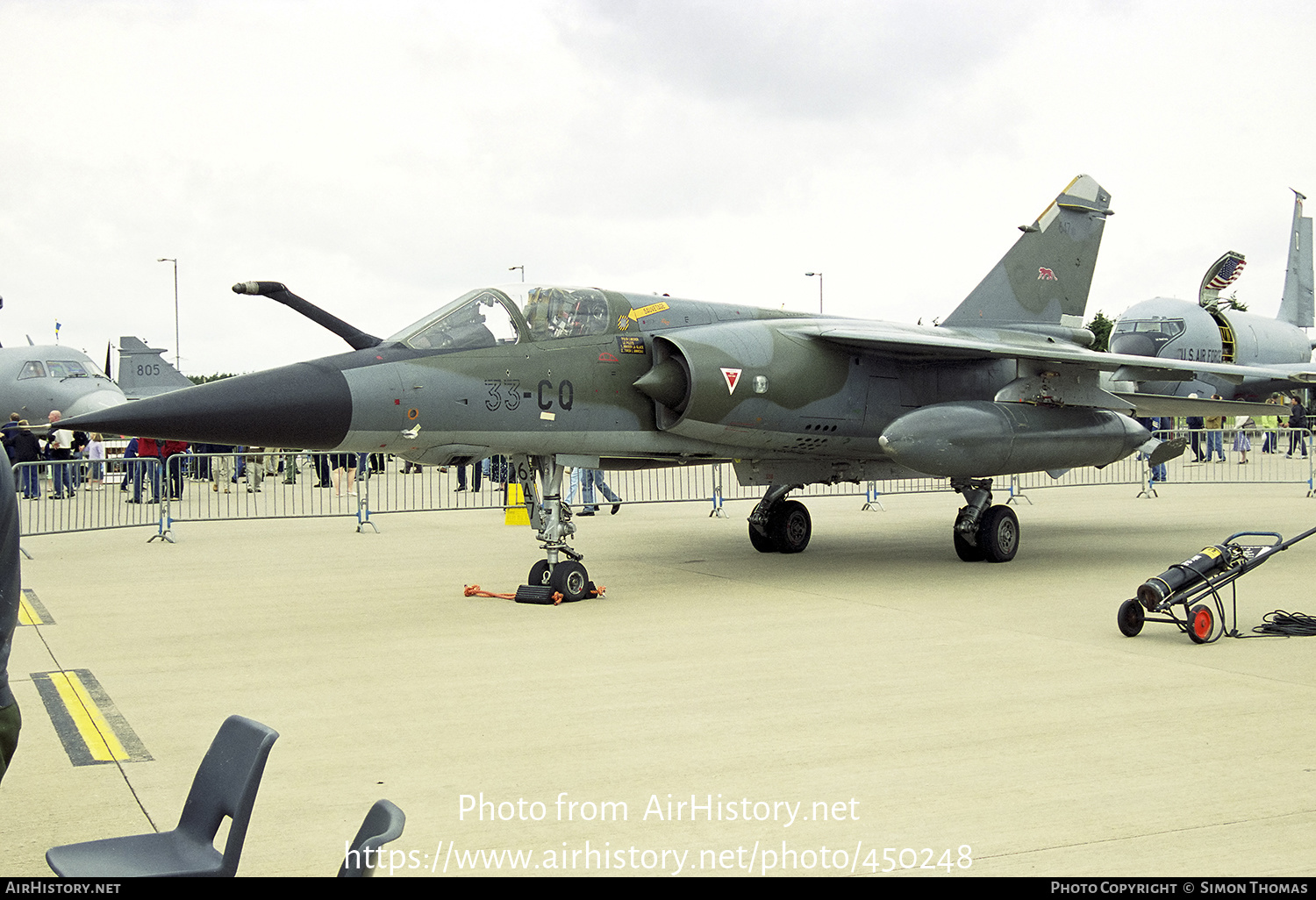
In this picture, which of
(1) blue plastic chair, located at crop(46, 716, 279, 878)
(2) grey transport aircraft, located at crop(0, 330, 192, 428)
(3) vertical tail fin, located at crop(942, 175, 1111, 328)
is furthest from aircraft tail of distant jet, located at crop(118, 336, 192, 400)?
(1) blue plastic chair, located at crop(46, 716, 279, 878)

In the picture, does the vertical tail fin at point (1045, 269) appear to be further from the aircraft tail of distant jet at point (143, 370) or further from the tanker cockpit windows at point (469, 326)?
the aircraft tail of distant jet at point (143, 370)

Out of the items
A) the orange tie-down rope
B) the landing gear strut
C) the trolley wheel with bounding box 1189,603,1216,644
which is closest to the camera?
the trolley wheel with bounding box 1189,603,1216,644

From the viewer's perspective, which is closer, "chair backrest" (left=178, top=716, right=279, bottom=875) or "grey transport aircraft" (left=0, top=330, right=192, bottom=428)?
"chair backrest" (left=178, top=716, right=279, bottom=875)

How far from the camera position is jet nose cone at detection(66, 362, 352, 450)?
7.48 metres

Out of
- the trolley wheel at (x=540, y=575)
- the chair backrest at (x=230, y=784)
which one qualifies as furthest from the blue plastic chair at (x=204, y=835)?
the trolley wheel at (x=540, y=575)

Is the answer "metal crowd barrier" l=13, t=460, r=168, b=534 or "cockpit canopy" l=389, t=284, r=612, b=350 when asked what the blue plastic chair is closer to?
"cockpit canopy" l=389, t=284, r=612, b=350

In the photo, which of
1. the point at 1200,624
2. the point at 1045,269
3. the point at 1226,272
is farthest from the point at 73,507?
the point at 1226,272

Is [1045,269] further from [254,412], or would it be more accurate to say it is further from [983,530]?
[254,412]

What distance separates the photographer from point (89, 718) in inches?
221

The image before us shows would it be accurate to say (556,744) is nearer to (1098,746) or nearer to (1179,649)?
(1098,746)

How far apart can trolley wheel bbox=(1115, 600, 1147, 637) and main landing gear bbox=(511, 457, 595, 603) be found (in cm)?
414

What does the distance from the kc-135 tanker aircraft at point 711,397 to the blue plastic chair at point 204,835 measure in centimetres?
501

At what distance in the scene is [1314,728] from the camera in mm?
5094

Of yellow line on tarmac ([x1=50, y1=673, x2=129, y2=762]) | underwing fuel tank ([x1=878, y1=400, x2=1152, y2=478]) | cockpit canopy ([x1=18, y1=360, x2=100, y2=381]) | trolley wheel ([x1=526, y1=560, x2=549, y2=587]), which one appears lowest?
yellow line on tarmac ([x1=50, y1=673, x2=129, y2=762])
